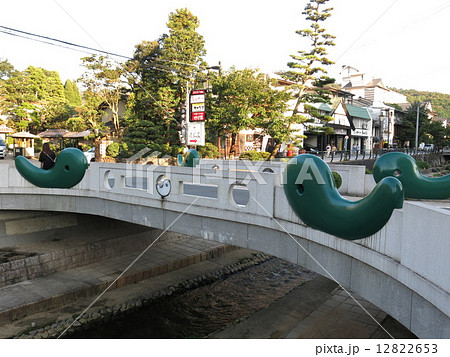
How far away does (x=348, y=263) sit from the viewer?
6.87 meters

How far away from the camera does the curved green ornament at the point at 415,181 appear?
9594 millimetres

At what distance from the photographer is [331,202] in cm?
653

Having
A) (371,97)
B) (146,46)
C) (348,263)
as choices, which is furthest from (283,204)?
(371,97)

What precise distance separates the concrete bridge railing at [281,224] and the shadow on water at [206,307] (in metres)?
3.41

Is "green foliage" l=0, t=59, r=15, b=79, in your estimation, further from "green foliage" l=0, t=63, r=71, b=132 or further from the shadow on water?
the shadow on water

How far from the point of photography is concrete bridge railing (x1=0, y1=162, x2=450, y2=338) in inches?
186

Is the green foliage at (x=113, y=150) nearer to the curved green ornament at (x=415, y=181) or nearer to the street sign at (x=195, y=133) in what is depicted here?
the street sign at (x=195, y=133)

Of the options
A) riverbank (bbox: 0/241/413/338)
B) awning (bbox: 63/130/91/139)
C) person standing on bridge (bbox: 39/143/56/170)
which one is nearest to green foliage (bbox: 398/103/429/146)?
awning (bbox: 63/130/91/139)

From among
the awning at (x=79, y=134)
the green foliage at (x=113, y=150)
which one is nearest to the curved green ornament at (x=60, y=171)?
the green foliage at (x=113, y=150)

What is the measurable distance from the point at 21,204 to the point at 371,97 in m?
70.5

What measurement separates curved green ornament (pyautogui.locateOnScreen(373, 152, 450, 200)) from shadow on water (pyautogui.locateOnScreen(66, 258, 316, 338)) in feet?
21.3

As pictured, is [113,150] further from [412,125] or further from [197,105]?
[412,125]

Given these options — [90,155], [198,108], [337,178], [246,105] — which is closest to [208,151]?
[246,105]

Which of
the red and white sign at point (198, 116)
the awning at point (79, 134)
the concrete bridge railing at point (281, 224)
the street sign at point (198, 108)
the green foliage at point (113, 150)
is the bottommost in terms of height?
the concrete bridge railing at point (281, 224)
